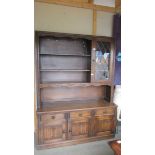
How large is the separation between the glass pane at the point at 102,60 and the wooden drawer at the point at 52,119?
100 centimetres

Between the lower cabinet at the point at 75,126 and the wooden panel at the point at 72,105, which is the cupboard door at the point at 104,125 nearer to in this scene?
the lower cabinet at the point at 75,126

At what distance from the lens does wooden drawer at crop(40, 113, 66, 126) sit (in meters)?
2.47

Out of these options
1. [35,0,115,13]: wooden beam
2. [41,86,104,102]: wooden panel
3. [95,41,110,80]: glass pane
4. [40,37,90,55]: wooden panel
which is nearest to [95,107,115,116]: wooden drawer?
[41,86,104,102]: wooden panel

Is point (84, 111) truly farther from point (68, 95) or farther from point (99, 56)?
point (99, 56)

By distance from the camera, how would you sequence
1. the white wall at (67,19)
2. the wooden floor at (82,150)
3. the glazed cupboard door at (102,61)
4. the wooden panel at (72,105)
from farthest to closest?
the glazed cupboard door at (102,61), the white wall at (67,19), the wooden panel at (72,105), the wooden floor at (82,150)

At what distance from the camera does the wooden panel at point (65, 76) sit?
2.90 meters

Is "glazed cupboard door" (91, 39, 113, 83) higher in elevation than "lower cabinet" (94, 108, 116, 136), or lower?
higher

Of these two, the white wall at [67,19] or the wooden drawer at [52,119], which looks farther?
the white wall at [67,19]

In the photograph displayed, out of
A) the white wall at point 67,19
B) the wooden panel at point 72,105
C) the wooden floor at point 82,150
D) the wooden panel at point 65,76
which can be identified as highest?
the white wall at point 67,19

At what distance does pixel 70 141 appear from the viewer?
8.75 ft

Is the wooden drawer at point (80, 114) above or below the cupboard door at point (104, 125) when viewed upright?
above

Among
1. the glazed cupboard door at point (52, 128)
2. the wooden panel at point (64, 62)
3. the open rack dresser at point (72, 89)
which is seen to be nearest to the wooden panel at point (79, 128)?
the open rack dresser at point (72, 89)

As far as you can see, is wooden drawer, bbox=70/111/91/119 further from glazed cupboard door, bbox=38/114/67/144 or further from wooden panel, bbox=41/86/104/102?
wooden panel, bbox=41/86/104/102

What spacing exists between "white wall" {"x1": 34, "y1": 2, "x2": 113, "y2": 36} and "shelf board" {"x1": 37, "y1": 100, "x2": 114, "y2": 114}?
55.3 inches
